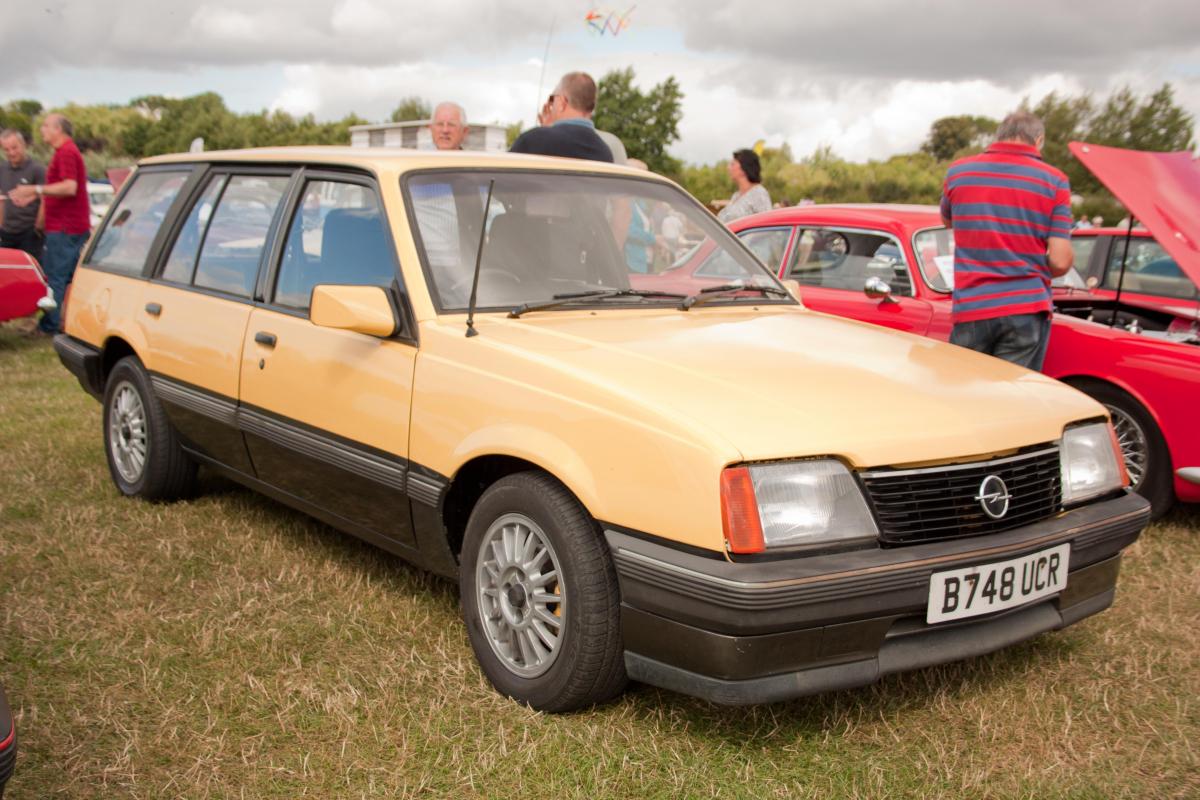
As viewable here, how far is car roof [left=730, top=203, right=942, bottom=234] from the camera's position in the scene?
6.31m

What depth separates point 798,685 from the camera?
271 cm

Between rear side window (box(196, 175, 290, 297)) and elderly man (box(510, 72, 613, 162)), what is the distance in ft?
5.96

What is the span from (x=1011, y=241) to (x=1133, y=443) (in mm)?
1147

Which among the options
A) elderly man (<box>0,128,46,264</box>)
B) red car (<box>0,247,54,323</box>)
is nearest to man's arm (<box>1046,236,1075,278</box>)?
red car (<box>0,247,54,323</box>)

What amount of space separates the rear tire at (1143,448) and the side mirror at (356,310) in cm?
344

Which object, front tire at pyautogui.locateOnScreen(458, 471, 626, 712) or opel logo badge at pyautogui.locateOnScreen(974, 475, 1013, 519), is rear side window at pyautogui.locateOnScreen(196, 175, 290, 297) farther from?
opel logo badge at pyautogui.locateOnScreen(974, 475, 1013, 519)

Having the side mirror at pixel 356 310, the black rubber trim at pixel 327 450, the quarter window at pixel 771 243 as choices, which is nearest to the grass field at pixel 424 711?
the black rubber trim at pixel 327 450

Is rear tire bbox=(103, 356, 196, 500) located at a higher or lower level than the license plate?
lower

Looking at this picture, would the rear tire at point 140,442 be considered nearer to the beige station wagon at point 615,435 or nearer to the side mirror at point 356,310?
the beige station wagon at point 615,435

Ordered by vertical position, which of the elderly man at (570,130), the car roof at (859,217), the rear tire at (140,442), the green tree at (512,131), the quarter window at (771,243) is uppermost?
the green tree at (512,131)

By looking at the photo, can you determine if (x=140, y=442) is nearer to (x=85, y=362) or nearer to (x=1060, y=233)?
(x=85, y=362)

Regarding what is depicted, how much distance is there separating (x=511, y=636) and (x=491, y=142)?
31.3m

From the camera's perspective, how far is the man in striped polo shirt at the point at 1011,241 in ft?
16.4

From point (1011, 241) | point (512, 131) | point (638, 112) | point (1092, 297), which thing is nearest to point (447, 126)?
point (1011, 241)
